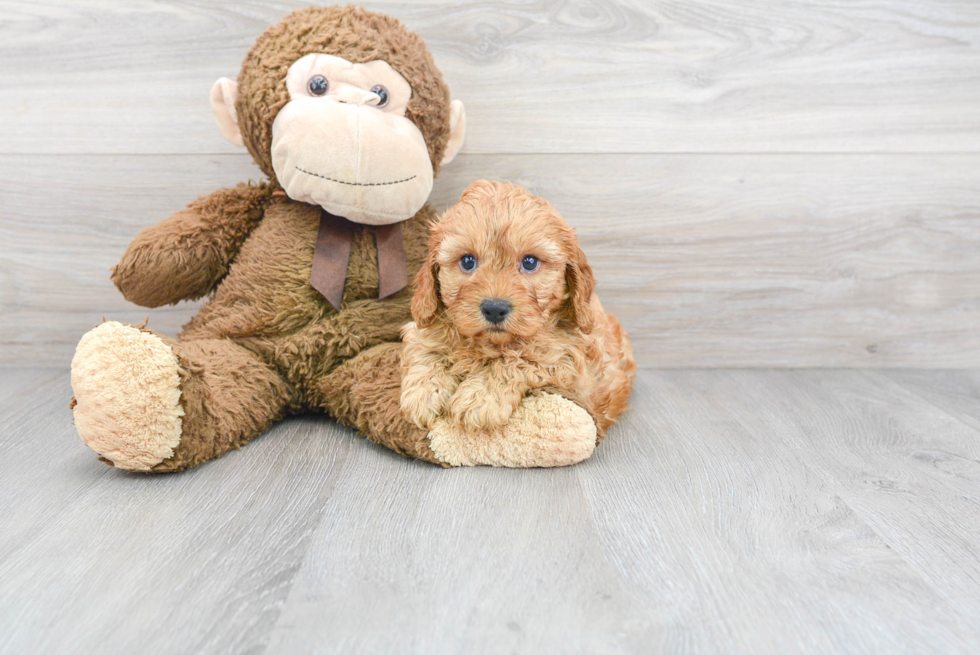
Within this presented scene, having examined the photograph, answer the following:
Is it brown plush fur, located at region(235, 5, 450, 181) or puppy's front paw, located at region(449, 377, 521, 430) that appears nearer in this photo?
puppy's front paw, located at region(449, 377, 521, 430)

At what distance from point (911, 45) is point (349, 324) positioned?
1.22 metres

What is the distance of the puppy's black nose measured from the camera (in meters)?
0.95

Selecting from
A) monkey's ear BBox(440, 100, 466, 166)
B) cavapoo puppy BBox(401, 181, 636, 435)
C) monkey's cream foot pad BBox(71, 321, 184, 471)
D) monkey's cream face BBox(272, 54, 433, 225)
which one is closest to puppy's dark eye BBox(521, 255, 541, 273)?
cavapoo puppy BBox(401, 181, 636, 435)

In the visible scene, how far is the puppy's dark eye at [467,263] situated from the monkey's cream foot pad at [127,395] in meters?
0.40

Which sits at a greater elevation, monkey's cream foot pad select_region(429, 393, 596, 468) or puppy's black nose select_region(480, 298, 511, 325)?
puppy's black nose select_region(480, 298, 511, 325)

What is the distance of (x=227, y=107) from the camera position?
1.22 metres

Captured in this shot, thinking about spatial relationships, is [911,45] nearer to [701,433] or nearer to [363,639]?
[701,433]

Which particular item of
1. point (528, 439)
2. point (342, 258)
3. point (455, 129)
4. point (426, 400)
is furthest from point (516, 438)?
point (455, 129)

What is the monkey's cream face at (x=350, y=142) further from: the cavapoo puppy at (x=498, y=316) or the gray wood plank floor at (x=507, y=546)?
the gray wood plank floor at (x=507, y=546)

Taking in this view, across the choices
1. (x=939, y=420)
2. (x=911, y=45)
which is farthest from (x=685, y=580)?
(x=911, y=45)

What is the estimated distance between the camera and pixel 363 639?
0.67 metres

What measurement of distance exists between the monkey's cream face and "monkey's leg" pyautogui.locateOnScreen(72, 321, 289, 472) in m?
0.33

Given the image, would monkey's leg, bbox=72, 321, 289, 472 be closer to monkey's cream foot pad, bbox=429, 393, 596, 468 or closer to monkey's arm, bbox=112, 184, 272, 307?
monkey's arm, bbox=112, 184, 272, 307

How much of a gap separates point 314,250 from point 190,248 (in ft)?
0.66
